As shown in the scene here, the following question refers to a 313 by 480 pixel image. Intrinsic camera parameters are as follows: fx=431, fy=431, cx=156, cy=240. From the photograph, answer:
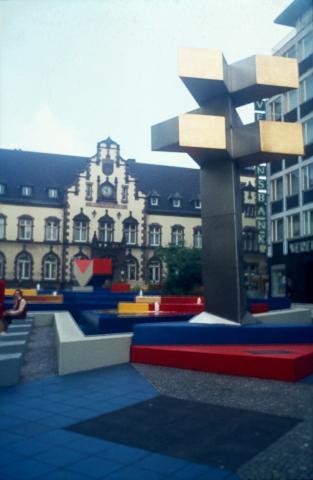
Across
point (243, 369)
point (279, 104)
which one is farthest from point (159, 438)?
point (279, 104)

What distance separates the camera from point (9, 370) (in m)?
8.30

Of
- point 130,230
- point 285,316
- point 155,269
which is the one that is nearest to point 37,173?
point 130,230

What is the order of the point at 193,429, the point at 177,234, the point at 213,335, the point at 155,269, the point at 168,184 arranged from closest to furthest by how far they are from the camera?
the point at 193,429
the point at 213,335
the point at 155,269
the point at 177,234
the point at 168,184

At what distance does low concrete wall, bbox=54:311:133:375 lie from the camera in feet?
31.0

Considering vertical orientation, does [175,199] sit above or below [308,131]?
below

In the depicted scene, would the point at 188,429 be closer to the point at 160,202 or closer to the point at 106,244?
the point at 106,244

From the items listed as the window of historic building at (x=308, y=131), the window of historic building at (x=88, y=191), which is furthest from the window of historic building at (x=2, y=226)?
the window of historic building at (x=308, y=131)

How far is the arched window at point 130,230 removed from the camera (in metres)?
50.1

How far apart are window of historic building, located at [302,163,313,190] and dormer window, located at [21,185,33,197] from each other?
29.1 metres

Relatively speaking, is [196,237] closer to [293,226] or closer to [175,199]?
[175,199]

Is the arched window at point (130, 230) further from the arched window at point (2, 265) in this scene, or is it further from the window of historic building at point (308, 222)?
the window of historic building at point (308, 222)

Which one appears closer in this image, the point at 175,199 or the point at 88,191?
the point at 88,191

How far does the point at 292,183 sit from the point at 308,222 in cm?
405

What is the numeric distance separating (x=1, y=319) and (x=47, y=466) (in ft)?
29.4
